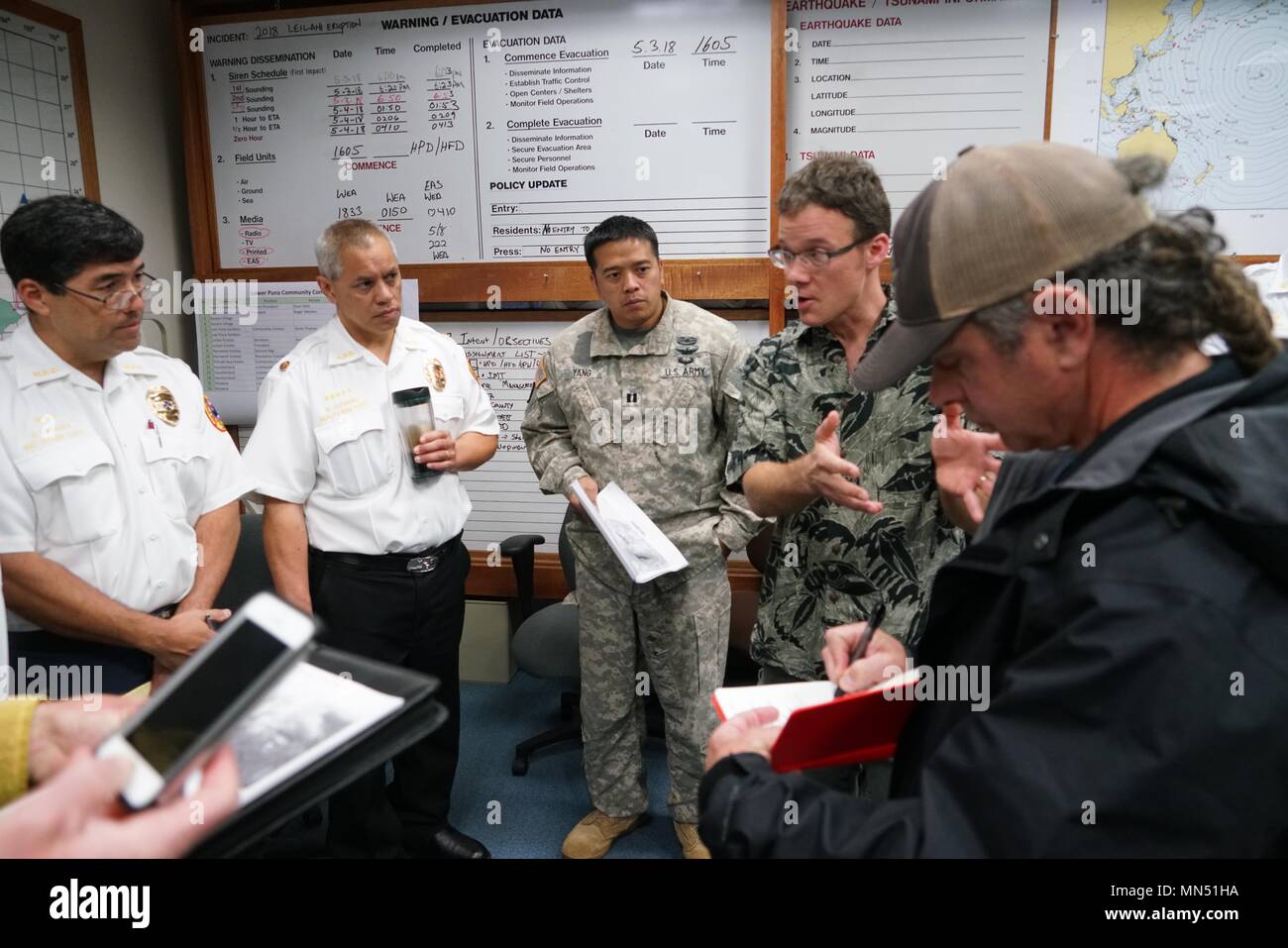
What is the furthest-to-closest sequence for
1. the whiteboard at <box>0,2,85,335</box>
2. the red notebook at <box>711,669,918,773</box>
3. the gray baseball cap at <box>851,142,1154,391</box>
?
the whiteboard at <box>0,2,85,335</box> < the red notebook at <box>711,669,918,773</box> < the gray baseball cap at <box>851,142,1154,391</box>

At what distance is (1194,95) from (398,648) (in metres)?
3.20

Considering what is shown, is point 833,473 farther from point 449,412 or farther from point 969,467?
point 449,412

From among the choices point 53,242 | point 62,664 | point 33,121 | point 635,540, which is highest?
point 33,121

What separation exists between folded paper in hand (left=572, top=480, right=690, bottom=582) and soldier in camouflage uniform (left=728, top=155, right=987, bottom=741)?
46 centimetres

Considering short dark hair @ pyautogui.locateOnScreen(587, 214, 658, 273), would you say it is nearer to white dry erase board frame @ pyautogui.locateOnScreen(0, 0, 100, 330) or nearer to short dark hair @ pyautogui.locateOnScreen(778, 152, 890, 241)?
short dark hair @ pyautogui.locateOnScreen(778, 152, 890, 241)

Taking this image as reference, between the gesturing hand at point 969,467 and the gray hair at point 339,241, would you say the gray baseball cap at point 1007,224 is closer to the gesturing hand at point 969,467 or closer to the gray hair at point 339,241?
the gesturing hand at point 969,467

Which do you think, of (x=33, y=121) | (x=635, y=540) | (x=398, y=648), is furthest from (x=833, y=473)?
(x=33, y=121)

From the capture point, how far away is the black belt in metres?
2.13

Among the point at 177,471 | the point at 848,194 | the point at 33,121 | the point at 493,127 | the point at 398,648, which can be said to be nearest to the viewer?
the point at 848,194

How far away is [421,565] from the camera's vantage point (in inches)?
85.6

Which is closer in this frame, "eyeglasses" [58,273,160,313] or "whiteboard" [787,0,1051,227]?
"eyeglasses" [58,273,160,313]

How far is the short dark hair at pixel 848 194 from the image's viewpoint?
5.16 ft

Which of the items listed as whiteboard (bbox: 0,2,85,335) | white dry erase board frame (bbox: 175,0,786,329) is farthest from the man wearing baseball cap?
whiteboard (bbox: 0,2,85,335)
